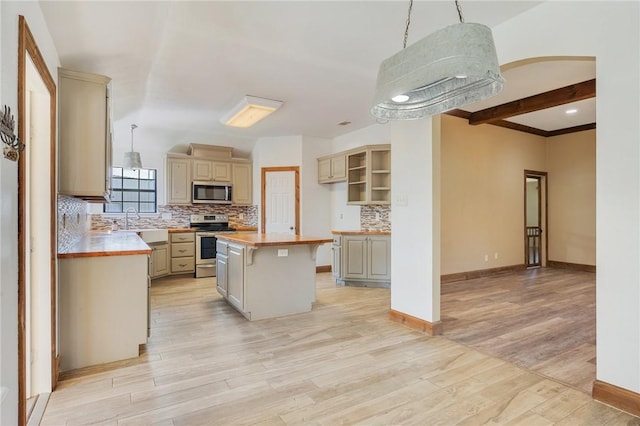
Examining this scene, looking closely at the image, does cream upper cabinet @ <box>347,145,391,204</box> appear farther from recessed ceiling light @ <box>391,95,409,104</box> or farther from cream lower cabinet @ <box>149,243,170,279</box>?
recessed ceiling light @ <box>391,95,409,104</box>

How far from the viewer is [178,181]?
6477mm

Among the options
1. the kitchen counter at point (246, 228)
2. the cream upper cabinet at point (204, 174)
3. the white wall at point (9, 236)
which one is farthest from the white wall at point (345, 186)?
the white wall at point (9, 236)

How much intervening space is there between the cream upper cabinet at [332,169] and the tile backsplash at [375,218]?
2.29 feet

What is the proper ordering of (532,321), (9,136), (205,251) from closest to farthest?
(9,136), (532,321), (205,251)

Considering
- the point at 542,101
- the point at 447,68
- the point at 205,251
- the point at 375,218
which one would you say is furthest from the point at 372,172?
the point at 447,68

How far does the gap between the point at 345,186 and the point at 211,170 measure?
8.70ft

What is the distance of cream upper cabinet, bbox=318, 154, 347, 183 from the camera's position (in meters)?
6.06

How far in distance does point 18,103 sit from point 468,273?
241 inches

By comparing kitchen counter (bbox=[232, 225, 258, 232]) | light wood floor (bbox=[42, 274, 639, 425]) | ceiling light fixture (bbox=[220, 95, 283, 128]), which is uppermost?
ceiling light fixture (bbox=[220, 95, 283, 128])

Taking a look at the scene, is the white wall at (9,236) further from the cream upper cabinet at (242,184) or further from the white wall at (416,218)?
the cream upper cabinet at (242,184)

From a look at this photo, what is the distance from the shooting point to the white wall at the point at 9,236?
4.26 feet

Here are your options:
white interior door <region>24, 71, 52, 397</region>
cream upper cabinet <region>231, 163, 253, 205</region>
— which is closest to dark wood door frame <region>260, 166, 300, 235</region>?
cream upper cabinet <region>231, 163, 253, 205</region>

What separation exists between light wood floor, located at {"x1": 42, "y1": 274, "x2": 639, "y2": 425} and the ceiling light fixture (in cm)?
262

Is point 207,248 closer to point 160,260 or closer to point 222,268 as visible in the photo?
point 160,260
